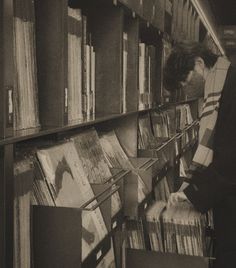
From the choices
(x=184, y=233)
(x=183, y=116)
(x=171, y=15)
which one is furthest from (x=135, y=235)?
(x=183, y=116)

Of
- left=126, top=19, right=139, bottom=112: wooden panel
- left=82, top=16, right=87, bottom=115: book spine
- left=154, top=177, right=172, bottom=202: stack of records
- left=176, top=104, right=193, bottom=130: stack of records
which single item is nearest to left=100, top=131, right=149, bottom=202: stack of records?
left=126, top=19, right=139, bottom=112: wooden panel

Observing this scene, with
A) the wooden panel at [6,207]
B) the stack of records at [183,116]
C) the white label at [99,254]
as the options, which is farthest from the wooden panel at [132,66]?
the stack of records at [183,116]

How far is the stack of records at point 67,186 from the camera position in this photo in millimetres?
1272

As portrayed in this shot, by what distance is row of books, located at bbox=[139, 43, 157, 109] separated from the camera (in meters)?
2.34

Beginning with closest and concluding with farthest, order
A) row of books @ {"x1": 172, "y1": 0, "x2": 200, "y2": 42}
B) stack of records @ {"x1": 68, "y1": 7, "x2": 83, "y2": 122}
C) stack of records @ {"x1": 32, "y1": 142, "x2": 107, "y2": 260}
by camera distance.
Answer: stack of records @ {"x1": 32, "y1": 142, "x2": 107, "y2": 260}
stack of records @ {"x1": 68, "y1": 7, "x2": 83, "y2": 122}
row of books @ {"x1": 172, "y1": 0, "x2": 200, "y2": 42}

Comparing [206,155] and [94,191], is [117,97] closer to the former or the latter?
[94,191]

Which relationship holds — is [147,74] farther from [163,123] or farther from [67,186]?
[67,186]

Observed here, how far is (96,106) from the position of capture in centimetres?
180

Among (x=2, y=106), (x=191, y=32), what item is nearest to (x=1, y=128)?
(x=2, y=106)

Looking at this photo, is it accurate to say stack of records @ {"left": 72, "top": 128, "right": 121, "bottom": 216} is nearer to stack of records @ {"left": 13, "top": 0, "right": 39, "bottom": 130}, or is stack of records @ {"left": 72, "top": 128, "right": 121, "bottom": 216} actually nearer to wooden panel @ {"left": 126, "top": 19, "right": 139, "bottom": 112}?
wooden panel @ {"left": 126, "top": 19, "right": 139, "bottom": 112}

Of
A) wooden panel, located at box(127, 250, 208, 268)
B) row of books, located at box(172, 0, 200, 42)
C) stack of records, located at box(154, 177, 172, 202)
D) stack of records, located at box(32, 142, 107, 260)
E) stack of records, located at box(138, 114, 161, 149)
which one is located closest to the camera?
stack of records, located at box(32, 142, 107, 260)

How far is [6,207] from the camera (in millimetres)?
953

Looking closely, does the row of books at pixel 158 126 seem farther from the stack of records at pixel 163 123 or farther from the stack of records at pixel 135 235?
the stack of records at pixel 135 235

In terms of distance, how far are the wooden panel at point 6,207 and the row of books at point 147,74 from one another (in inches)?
53.9
